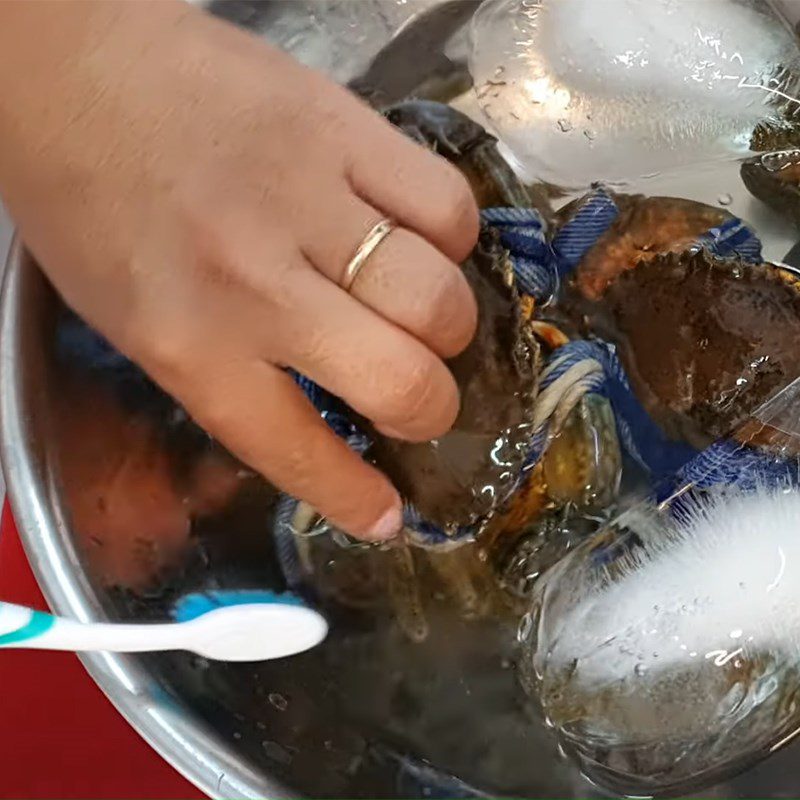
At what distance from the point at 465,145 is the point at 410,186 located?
0.56ft

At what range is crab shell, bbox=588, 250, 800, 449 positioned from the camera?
0.49m

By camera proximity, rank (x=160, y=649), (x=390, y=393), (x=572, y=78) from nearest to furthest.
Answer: (x=390, y=393), (x=160, y=649), (x=572, y=78)

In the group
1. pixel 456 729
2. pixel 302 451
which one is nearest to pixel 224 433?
pixel 302 451

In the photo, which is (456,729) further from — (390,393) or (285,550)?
(390,393)

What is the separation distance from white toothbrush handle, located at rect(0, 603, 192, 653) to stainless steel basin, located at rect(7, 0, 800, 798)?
2 centimetres

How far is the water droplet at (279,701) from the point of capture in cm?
49

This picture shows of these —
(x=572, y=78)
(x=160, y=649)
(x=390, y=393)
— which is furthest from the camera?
(x=572, y=78)

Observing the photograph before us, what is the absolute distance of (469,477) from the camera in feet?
1.49

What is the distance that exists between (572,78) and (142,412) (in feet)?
1.08

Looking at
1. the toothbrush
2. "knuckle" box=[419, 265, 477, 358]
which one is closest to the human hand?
"knuckle" box=[419, 265, 477, 358]

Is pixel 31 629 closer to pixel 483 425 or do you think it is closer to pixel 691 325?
pixel 483 425

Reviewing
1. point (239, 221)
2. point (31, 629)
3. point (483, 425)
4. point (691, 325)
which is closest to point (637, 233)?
point (691, 325)

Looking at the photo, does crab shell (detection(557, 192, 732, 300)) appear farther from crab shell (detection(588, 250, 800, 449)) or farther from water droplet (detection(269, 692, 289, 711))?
water droplet (detection(269, 692, 289, 711))

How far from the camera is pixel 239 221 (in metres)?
0.35
